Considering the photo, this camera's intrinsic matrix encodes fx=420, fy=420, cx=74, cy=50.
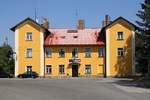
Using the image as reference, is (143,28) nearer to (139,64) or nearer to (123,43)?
(139,64)

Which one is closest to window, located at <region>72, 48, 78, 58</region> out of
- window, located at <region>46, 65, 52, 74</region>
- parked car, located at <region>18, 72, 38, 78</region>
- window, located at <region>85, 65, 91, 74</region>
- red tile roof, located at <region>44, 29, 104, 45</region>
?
red tile roof, located at <region>44, 29, 104, 45</region>

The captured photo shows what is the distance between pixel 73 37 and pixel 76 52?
9.93ft

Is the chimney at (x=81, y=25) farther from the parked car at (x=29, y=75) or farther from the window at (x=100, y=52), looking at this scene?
the parked car at (x=29, y=75)

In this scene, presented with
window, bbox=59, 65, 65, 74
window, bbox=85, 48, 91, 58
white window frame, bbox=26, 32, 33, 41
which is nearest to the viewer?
white window frame, bbox=26, 32, 33, 41

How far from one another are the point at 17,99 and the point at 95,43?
51.0m

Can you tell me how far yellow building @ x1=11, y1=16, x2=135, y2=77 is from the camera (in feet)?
227

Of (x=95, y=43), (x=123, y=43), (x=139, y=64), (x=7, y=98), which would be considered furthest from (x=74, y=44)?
(x=7, y=98)

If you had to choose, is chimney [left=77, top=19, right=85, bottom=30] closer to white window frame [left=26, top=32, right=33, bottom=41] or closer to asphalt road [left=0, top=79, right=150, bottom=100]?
white window frame [left=26, top=32, right=33, bottom=41]

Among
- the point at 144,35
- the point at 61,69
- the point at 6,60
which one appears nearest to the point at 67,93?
the point at 144,35

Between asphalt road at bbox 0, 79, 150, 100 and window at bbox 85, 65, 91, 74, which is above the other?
window at bbox 85, 65, 91, 74

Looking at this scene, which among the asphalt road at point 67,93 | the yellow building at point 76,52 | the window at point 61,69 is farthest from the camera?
the window at point 61,69

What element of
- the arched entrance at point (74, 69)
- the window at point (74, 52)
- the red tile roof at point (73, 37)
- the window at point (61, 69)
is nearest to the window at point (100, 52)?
the red tile roof at point (73, 37)

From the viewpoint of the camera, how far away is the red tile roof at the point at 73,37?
7088 cm

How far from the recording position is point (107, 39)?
6944 centimetres
